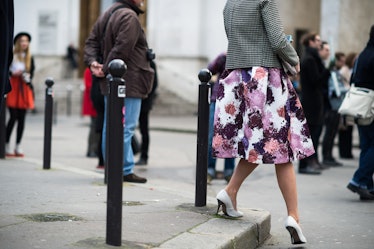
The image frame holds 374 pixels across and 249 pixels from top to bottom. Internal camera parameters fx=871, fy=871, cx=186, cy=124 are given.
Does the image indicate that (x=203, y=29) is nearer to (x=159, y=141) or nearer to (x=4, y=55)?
(x=159, y=141)

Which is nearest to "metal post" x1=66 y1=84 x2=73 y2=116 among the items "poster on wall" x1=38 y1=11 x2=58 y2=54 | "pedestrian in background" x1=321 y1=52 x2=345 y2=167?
"poster on wall" x1=38 y1=11 x2=58 y2=54

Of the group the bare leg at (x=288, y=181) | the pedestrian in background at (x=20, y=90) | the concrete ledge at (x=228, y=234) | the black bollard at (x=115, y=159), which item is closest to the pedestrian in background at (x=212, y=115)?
the pedestrian in background at (x=20, y=90)

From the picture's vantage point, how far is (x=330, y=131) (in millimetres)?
13391

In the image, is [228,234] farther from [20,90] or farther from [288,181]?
[20,90]

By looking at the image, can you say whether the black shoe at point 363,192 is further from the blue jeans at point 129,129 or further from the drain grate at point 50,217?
the drain grate at point 50,217

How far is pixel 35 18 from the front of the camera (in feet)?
108

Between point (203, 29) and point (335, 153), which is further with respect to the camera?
point (203, 29)

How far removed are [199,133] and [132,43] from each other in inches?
71.0

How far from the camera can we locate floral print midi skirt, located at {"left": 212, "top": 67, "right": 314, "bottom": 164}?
6.11 m

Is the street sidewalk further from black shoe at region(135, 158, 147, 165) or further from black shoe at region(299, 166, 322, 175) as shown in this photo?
black shoe at region(299, 166, 322, 175)

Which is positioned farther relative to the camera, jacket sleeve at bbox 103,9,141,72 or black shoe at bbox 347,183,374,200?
black shoe at bbox 347,183,374,200

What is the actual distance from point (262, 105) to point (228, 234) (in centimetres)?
97

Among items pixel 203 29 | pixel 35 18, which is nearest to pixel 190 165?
pixel 203 29

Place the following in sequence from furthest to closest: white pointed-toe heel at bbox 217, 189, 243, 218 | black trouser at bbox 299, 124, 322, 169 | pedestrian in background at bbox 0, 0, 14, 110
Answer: black trouser at bbox 299, 124, 322, 169 → white pointed-toe heel at bbox 217, 189, 243, 218 → pedestrian in background at bbox 0, 0, 14, 110
